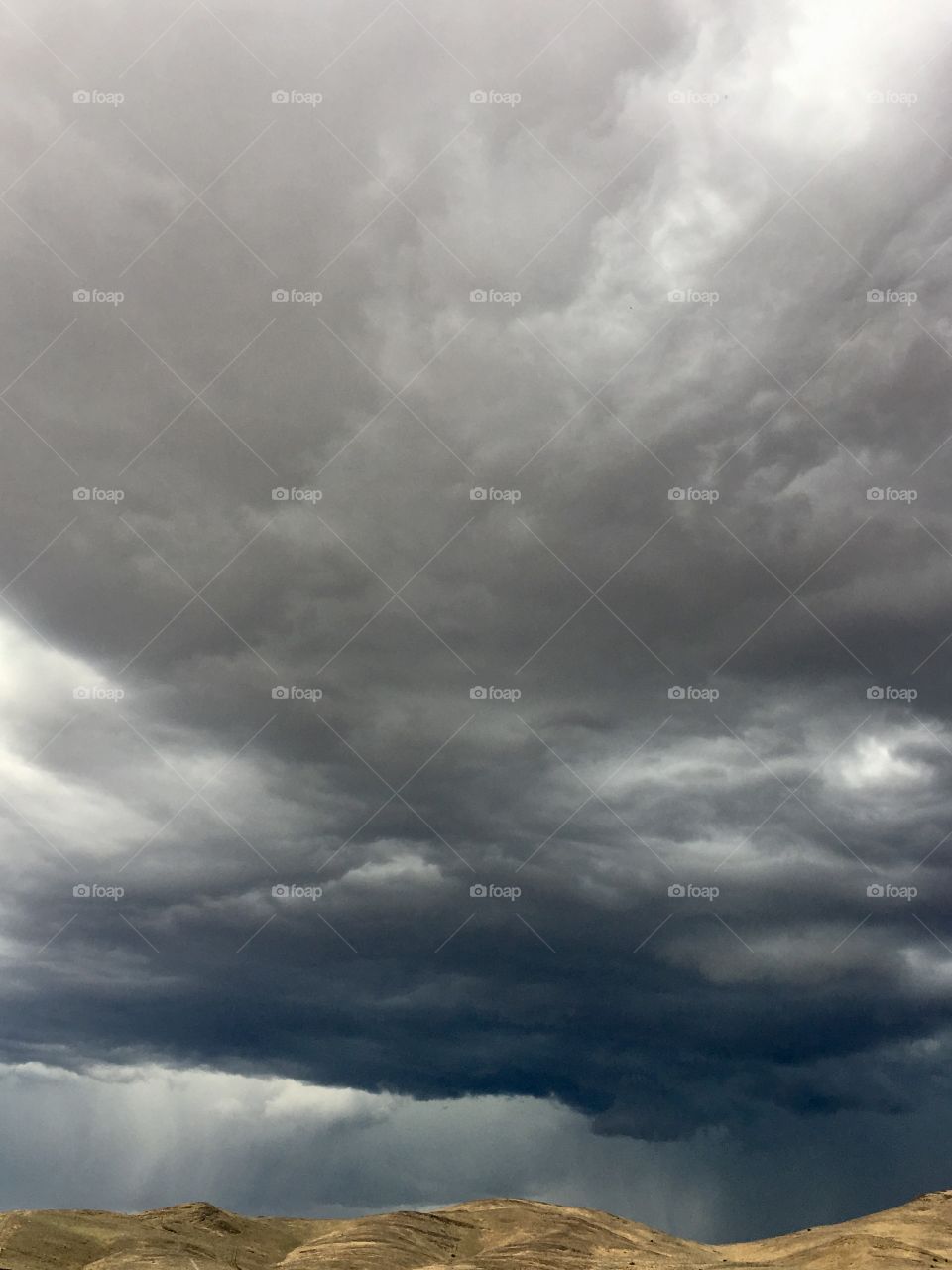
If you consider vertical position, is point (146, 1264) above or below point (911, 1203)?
below

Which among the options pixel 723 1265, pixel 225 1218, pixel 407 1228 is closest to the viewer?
pixel 723 1265

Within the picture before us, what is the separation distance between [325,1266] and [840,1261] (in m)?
44.2

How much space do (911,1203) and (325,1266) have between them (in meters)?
67.0

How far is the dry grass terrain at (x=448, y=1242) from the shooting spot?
95.4 meters

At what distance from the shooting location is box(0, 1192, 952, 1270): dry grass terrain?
9538cm

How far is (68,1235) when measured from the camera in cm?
10394

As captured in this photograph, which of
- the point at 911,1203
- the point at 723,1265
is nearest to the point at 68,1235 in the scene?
the point at 723,1265

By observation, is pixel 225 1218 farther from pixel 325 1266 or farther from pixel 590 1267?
pixel 590 1267

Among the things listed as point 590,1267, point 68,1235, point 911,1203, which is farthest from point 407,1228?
point 911,1203

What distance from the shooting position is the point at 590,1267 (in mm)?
97500

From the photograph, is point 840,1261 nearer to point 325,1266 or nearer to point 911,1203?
point 911,1203

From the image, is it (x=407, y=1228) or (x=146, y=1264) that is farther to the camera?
(x=407, y=1228)

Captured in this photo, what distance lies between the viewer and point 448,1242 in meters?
114

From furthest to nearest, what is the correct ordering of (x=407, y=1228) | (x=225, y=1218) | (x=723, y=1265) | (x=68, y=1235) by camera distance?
1. (x=225, y=1218)
2. (x=407, y=1228)
3. (x=68, y=1235)
4. (x=723, y=1265)
